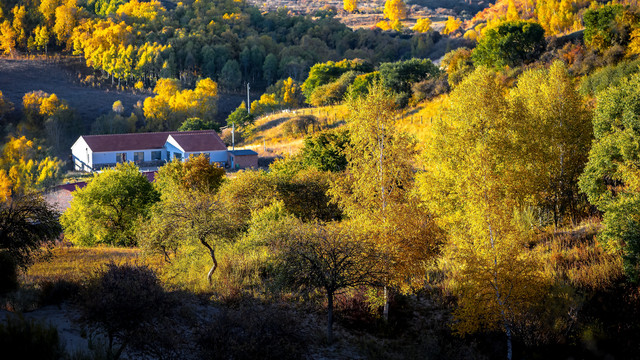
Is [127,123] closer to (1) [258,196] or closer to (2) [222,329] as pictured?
(1) [258,196]

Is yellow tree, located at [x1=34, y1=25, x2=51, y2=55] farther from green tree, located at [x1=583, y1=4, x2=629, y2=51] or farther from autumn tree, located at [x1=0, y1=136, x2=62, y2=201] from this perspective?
green tree, located at [x1=583, y1=4, x2=629, y2=51]

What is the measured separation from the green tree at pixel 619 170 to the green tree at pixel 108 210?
2283 cm

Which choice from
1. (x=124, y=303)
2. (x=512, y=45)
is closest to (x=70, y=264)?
(x=124, y=303)

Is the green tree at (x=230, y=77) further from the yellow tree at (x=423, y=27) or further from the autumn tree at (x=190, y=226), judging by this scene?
the autumn tree at (x=190, y=226)

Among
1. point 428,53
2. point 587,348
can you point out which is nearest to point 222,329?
point 587,348

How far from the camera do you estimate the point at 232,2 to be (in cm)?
19650

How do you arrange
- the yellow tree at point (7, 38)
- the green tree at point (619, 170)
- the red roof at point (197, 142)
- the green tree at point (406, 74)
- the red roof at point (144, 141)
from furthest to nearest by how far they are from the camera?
the yellow tree at point (7, 38), the green tree at point (406, 74), the red roof at point (144, 141), the red roof at point (197, 142), the green tree at point (619, 170)

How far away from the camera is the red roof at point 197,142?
194 ft

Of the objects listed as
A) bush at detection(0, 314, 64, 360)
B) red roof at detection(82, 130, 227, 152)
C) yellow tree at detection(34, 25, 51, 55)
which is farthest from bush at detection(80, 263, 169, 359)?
yellow tree at detection(34, 25, 51, 55)

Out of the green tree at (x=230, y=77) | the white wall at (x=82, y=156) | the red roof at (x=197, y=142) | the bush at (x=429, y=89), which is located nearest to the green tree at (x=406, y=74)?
the bush at (x=429, y=89)

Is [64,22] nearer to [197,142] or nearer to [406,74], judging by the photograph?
[197,142]

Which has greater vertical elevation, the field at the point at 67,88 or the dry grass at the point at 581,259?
the field at the point at 67,88

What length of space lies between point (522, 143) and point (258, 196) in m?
13.3

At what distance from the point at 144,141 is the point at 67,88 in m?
63.9
